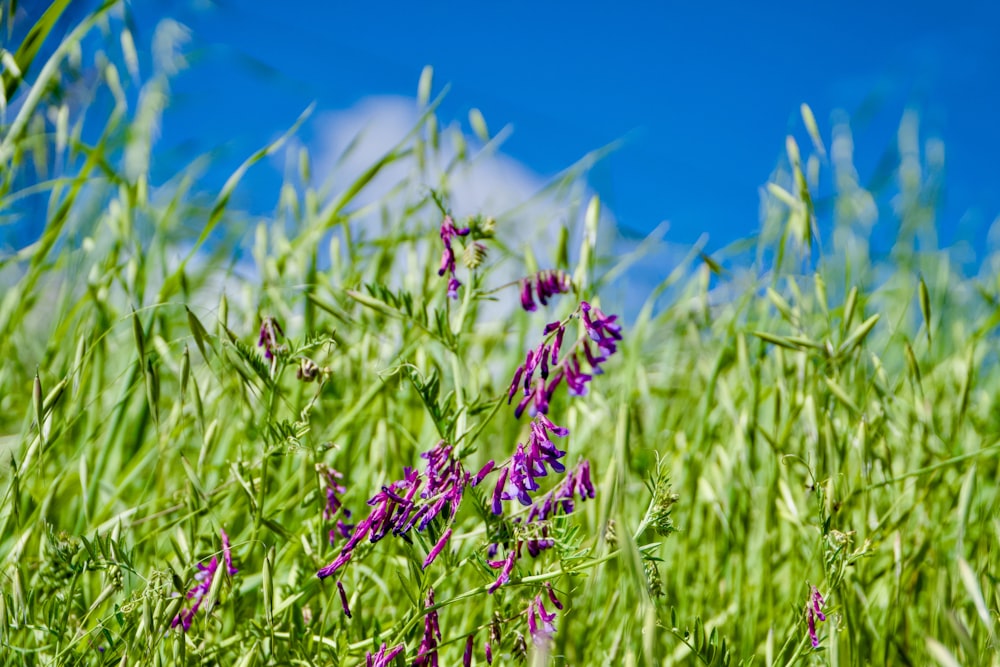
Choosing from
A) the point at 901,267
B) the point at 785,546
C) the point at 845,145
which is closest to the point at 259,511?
the point at 785,546

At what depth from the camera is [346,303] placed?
60.2 inches

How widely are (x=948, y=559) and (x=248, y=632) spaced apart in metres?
1.15

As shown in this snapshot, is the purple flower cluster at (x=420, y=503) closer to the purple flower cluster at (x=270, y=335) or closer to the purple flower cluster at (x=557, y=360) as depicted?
the purple flower cluster at (x=557, y=360)

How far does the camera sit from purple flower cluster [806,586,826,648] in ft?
2.73

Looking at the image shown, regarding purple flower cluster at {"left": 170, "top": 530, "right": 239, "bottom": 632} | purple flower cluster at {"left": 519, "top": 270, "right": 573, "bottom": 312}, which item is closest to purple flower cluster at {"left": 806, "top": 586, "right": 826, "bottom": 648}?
purple flower cluster at {"left": 519, "top": 270, "right": 573, "bottom": 312}

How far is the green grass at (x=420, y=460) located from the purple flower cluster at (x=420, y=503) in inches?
1.5

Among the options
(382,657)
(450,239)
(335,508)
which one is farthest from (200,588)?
(450,239)

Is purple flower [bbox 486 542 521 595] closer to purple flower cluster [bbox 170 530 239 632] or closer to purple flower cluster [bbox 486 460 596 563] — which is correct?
purple flower cluster [bbox 486 460 596 563]

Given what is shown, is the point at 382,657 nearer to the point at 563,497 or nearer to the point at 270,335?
the point at 563,497

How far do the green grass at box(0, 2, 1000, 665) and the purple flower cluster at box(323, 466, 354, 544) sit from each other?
0.03 metres

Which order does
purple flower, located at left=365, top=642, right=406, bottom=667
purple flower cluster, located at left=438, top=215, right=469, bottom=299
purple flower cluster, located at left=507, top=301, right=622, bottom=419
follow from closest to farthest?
purple flower, located at left=365, top=642, right=406, bottom=667, purple flower cluster, located at left=507, top=301, right=622, bottom=419, purple flower cluster, located at left=438, top=215, right=469, bottom=299

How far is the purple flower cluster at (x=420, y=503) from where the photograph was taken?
31.7 inches

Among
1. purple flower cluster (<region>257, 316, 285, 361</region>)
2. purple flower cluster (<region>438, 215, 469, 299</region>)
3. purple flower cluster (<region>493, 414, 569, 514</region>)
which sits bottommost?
purple flower cluster (<region>493, 414, 569, 514</region>)

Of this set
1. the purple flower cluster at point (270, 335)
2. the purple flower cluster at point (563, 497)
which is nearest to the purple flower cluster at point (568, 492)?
the purple flower cluster at point (563, 497)
